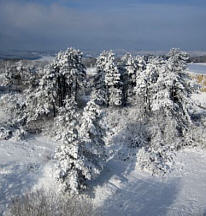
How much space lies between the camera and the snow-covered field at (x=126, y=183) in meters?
15.6

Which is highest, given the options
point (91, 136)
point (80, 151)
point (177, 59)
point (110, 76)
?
point (177, 59)

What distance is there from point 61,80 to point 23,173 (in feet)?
52.9

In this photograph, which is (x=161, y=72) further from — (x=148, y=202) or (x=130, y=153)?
(x=148, y=202)

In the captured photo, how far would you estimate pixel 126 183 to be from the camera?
18.4 meters

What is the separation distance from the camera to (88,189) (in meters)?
16.5

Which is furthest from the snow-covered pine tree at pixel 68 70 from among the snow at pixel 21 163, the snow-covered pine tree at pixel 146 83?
the snow at pixel 21 163

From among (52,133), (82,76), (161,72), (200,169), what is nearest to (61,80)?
(82,76)

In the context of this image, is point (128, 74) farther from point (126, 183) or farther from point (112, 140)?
point (126, 183)

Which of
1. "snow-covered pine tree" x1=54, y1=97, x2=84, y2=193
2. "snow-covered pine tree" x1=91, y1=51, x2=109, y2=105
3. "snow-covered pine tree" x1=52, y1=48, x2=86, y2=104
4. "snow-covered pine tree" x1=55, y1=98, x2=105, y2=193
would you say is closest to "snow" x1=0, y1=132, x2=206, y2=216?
"snow-covered pine tree" x1=55, y1=98, x2=105, y2=193

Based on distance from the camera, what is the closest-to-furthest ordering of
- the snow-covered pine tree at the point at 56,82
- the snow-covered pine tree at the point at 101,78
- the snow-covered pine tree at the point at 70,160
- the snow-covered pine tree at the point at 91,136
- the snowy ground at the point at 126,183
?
the snow-covered pine tree at the point at 70,160 < the snowy ground at the point at 126,183 < the snow-covered pine tree at the point at 91,136 < the snow-covered pine tree at the point at 56,82 < the snow-covered pine tree at the point at 101,78

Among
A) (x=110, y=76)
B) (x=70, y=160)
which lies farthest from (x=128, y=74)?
(x=70, y=160)

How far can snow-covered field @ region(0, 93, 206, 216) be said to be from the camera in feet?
51.2

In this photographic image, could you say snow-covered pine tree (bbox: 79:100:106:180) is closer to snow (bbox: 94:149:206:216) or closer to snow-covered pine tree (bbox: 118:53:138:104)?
snow (bbox: 94:149:206:216)

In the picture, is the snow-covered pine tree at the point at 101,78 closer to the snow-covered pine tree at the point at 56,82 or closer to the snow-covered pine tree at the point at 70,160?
the snow-covered pine tree at the point at 56,82
